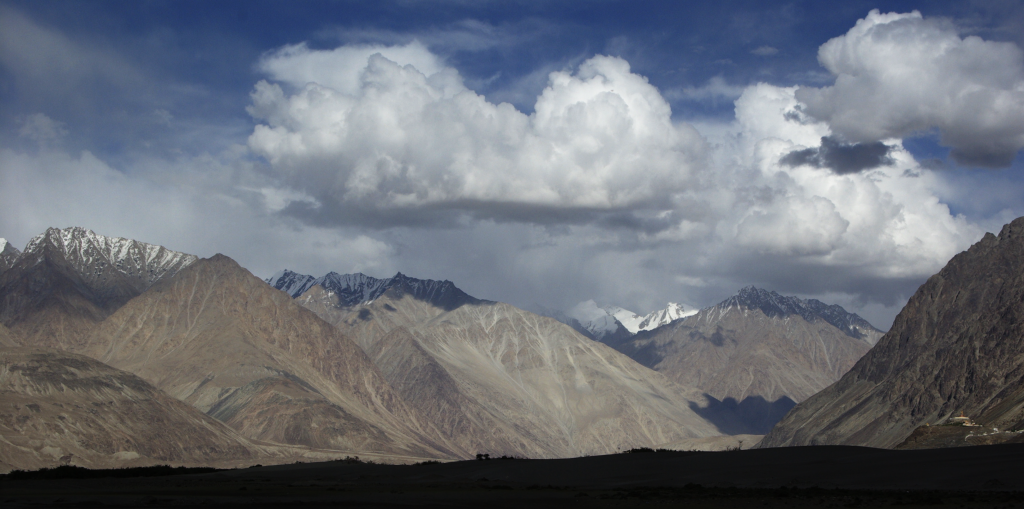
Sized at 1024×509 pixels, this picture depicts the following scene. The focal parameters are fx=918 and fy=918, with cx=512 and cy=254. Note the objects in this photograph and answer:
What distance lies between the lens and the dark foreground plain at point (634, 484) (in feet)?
172

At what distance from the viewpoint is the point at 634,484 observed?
6631cm

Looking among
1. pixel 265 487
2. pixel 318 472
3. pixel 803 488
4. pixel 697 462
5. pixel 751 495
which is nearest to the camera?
pixel 751 495

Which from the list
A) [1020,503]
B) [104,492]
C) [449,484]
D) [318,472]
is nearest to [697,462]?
[449,484]

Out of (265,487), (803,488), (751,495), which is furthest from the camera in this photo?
(265,487)

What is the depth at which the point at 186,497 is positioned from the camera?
5747cm

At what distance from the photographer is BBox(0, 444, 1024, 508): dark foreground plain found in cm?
5238

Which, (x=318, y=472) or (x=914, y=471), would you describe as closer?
(x=914, y=471)

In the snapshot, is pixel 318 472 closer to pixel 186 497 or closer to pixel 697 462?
pixel 186 497

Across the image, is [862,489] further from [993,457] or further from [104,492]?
[104,492]

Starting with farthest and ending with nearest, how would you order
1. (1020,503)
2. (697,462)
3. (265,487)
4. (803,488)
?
(697,462) < (265,487) < (803,488) < (1020,503)

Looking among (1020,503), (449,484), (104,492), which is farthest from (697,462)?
(104,492)

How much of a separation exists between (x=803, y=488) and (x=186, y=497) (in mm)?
38942

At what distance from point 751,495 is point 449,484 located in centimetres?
2445

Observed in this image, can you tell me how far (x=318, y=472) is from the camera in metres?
86.2
